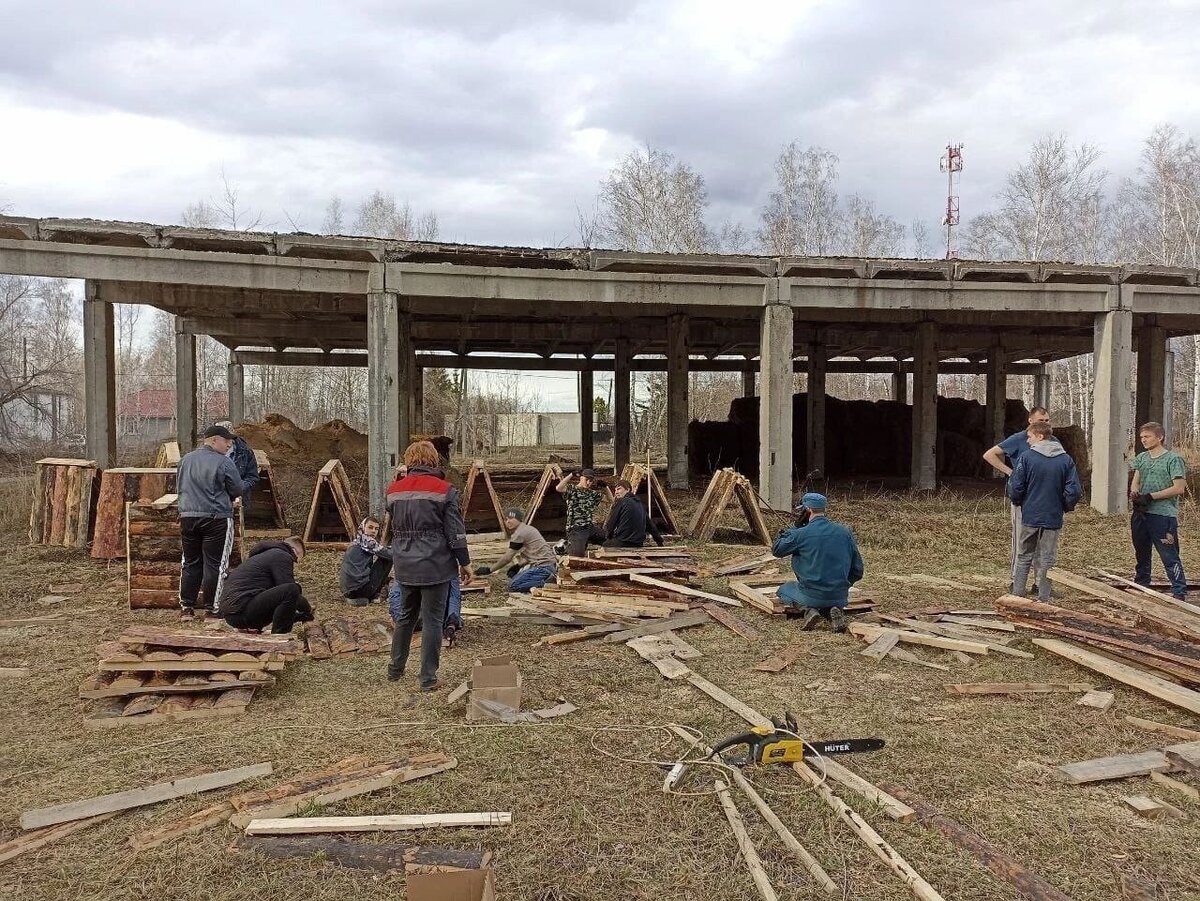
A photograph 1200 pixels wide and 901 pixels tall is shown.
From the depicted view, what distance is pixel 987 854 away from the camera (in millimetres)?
3508

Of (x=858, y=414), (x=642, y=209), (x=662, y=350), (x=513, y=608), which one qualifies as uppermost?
(x=642, y=209)

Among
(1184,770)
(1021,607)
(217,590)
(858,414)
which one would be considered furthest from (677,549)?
(858,414)

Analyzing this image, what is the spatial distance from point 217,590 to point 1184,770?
811 centimetres

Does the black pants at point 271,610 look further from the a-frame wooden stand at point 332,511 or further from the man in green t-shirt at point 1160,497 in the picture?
the man in green t-shirt at point 1160,497

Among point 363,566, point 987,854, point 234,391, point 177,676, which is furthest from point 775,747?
point 234,391

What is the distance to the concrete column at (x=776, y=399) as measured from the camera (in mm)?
14492

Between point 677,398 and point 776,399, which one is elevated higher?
point 677,398

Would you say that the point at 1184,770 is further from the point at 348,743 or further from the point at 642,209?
the point at 642,209

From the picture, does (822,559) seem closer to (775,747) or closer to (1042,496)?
(1042,496)

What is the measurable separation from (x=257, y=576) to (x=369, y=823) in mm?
3936

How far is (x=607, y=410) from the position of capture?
146 feet

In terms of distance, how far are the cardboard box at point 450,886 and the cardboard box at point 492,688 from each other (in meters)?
2.34

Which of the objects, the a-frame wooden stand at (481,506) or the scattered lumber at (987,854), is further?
the a-frame wooden stand at (481,506)

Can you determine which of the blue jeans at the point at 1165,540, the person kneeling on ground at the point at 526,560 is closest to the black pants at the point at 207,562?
the person kneeling on ground at the point at 526,560
